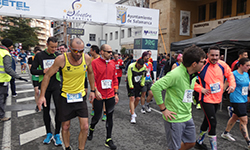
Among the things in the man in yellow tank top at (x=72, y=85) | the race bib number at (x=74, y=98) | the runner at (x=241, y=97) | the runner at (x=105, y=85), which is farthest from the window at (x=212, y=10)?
the race bib number at (x=74, y=98)

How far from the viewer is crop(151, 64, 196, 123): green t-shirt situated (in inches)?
96.7

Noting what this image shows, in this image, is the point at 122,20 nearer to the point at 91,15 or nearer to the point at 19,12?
the point at 91,15

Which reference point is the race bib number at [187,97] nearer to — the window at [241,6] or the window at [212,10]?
the window at [241,6]

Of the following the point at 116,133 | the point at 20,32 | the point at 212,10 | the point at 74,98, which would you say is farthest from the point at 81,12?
the point at 20,32

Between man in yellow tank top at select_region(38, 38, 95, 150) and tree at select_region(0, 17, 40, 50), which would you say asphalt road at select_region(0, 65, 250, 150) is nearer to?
man in yellow tank top at select_region(38, 38, 95, 150)

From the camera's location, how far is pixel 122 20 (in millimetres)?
11414

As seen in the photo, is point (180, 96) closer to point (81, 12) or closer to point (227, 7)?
point (81, 12)

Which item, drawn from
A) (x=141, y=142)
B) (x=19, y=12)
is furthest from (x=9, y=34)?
(x=141, y=142)

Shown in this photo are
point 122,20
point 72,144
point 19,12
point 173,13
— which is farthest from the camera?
point 173,13

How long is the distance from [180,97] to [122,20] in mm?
9578

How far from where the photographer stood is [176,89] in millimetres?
2516

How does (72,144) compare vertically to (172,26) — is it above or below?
below

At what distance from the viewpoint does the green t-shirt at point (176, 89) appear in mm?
2457

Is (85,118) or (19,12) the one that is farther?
(19,12)
